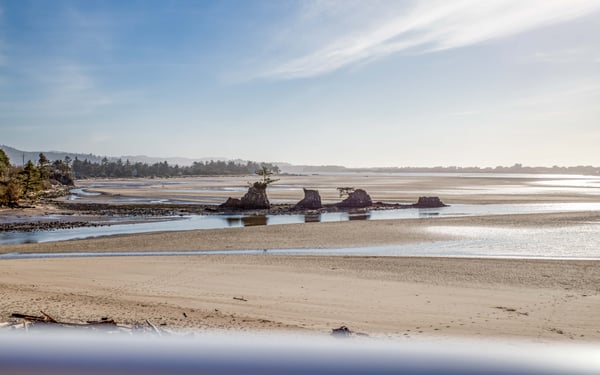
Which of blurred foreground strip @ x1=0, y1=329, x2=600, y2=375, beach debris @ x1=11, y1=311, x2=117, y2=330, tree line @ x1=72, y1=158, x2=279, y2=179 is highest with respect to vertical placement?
tree line @ x1=72, y1=158, x2=279, y2=179

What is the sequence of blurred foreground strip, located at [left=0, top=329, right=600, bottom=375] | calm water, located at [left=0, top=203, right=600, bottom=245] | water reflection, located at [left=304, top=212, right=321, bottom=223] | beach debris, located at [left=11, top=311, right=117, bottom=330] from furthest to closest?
water reflection, located at [left=304, top=212, right=321, bottom=223] → calm water, located at [left=0, top=203, right=600, bottom=245] → beach debris, located at [left=11, top=311, right=117, bottom=330] → blurred foreground strip, located at [left=0, top=329, right=600, bottom=375]

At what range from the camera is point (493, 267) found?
14.6m

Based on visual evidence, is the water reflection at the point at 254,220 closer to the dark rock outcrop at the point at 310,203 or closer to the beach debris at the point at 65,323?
the dark rock outcrop at the point at 310,203

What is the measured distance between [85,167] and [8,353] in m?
163

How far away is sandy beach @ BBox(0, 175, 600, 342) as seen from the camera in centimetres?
796

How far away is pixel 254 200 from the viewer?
41.2 metres

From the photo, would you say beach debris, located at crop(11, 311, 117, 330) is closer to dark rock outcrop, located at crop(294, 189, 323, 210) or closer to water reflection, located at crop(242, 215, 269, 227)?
water reflection, located at crop(242, 215, 269, 227)

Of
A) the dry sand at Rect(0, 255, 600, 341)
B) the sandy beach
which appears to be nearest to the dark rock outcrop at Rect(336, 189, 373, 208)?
the sandy beach

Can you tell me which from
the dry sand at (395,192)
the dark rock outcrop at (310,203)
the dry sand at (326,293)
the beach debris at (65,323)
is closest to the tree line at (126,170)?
the dry sand at (395,192)

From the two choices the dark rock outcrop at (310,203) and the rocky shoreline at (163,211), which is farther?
the dark rock outcrop at (310,203)

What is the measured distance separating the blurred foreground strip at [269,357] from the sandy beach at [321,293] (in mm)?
5347

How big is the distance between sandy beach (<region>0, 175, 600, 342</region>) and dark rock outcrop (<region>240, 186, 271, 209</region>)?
20.3 metres

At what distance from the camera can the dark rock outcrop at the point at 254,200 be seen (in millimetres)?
40719

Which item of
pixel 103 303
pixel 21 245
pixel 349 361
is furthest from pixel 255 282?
pixel 21 245
